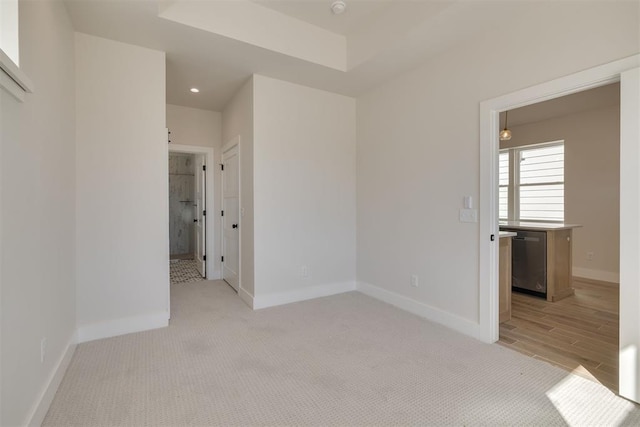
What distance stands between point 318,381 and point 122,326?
6.63ft

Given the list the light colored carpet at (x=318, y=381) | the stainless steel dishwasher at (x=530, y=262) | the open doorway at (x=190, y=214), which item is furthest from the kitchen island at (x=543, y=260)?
the open doorway at (x=190, y=214)

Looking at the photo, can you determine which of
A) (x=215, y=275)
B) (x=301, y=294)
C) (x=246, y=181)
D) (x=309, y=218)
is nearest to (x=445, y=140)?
(x=309, y=218)

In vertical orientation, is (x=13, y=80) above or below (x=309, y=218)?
above

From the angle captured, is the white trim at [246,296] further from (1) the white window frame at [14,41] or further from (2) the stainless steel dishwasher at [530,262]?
(2) the stainless steel dishwasher at [530,262]

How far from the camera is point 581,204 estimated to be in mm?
5227

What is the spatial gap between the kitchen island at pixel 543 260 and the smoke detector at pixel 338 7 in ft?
11.4

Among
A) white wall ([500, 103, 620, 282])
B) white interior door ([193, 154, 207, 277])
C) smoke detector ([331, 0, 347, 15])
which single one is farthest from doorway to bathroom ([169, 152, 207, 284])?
white wall ([500, 103, 620, 282])

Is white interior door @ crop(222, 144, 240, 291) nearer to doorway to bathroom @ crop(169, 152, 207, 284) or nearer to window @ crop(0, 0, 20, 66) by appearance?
window @ crop(0, 0, 20, 66)

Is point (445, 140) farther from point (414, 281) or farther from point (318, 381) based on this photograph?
point (318, 381)

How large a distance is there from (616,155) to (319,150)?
186 inches

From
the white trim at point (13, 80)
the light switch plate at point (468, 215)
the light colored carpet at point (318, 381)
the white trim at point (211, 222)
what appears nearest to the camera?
the white trim at point (13, 80)

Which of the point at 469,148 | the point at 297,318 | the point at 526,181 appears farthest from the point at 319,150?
the point at 526,181

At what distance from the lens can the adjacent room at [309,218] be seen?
1.84m

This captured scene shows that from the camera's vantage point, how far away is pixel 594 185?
507cm
